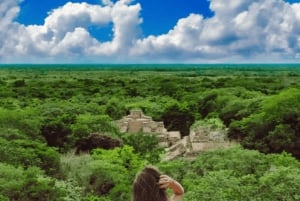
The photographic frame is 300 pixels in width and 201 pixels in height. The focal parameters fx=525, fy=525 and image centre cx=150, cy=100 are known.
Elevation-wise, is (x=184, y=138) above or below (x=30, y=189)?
below

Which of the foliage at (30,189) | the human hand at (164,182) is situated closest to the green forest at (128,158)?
the foliage at (30,189)

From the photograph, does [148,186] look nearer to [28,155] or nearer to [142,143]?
[28,155]

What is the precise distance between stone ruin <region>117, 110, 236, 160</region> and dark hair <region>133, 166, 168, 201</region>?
1845 cm

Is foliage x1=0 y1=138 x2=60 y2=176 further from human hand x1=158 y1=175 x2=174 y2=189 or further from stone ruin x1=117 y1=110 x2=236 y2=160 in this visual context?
human hand x1=158 y1=175 x2=174 y2=189

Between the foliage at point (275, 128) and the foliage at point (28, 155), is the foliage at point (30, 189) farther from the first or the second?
the foliage at point (275, 128)

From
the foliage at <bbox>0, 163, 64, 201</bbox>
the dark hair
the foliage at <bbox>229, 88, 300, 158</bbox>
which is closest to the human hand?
the dark hair

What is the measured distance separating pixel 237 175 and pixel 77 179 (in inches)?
223

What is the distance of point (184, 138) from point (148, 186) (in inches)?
1005

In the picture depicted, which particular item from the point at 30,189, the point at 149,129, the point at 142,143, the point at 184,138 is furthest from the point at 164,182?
the point at 149,129

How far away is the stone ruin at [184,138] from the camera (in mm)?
24112

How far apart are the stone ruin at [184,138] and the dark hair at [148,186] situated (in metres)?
18.5

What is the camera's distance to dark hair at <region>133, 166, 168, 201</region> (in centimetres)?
453

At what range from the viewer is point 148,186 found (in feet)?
14.9

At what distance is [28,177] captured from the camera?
15273 mm
